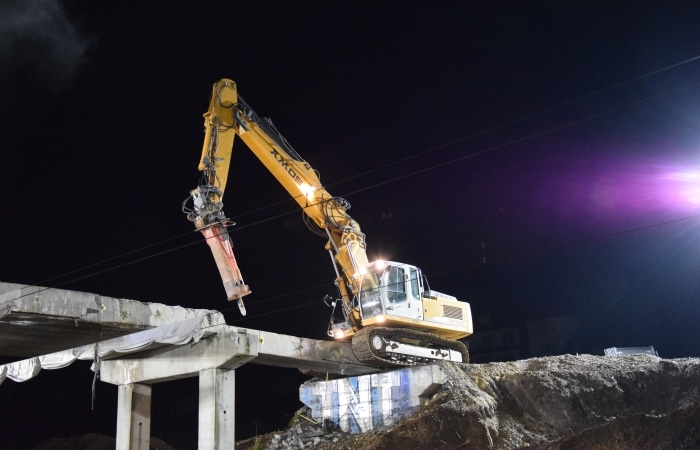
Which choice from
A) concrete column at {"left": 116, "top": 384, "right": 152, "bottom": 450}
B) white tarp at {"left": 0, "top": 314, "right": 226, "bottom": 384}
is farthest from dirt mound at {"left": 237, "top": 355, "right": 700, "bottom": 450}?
white tarp at {"left": 0, "top": 314, "right": 226, "bottom": 384}

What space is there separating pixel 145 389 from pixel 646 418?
13347mm

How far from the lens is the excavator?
19312 mm

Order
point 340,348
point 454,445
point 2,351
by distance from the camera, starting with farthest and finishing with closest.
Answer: point 2,351
point 340,348
point 454,445

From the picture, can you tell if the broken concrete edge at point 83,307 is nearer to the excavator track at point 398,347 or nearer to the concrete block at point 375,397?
the excavator track at point 398,347

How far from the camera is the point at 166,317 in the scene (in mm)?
19188

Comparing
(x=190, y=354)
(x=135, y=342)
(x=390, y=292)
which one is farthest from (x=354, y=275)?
(x=135, y=342)

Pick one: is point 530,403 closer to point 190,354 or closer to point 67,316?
point 190,354

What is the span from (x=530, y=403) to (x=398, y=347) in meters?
4.60

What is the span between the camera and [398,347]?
799 inches

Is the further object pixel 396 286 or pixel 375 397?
pixel 375 397

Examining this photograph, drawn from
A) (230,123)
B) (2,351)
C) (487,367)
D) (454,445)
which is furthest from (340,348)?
(2,351)

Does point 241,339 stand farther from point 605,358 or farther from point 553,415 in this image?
point 605,358

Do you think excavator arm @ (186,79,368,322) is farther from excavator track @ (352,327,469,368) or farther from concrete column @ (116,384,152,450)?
concrete column @ (116,384,152,450)

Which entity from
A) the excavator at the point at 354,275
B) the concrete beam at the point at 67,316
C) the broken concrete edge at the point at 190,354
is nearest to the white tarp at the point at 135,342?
the broken concrete edge at the point at 190,354
